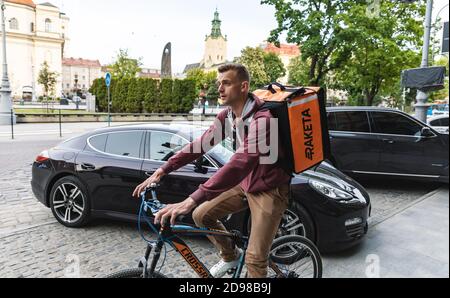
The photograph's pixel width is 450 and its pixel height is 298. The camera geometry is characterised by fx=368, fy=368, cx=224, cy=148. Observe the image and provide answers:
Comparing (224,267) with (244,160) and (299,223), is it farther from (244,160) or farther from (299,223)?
(299,223)

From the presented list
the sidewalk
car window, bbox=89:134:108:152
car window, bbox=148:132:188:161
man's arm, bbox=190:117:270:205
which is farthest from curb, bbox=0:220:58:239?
the sidewalk

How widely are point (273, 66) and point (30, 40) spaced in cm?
4744

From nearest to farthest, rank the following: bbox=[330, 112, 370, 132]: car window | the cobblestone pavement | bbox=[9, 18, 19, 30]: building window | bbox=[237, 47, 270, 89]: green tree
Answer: the cobblestone pavement
bbox=[330, 112, 370, 132]: car window
bbox=[9, 18, 19, 30]: building window
bbox=[237, 47, 270, 89]: green tree

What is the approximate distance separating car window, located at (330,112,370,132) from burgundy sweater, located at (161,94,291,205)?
5651mm

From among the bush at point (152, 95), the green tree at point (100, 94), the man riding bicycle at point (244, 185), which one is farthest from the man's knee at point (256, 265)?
Answer: the green tree at point (100, 94)

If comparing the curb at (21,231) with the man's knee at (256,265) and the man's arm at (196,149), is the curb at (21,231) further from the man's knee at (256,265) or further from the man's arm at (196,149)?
the man's knee at (256,265)

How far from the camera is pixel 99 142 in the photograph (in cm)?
516

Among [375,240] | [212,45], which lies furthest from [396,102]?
[212,45]

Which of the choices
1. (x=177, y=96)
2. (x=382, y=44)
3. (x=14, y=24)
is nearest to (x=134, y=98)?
(x=177, y=96)

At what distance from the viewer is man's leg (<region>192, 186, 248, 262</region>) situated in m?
2.66

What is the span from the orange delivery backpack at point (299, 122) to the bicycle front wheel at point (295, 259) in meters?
0.76

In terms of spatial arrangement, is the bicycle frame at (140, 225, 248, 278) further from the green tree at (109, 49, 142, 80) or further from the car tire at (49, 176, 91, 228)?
the green tree at (109, 49, 142, 80)

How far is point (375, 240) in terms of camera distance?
14.7 ft
